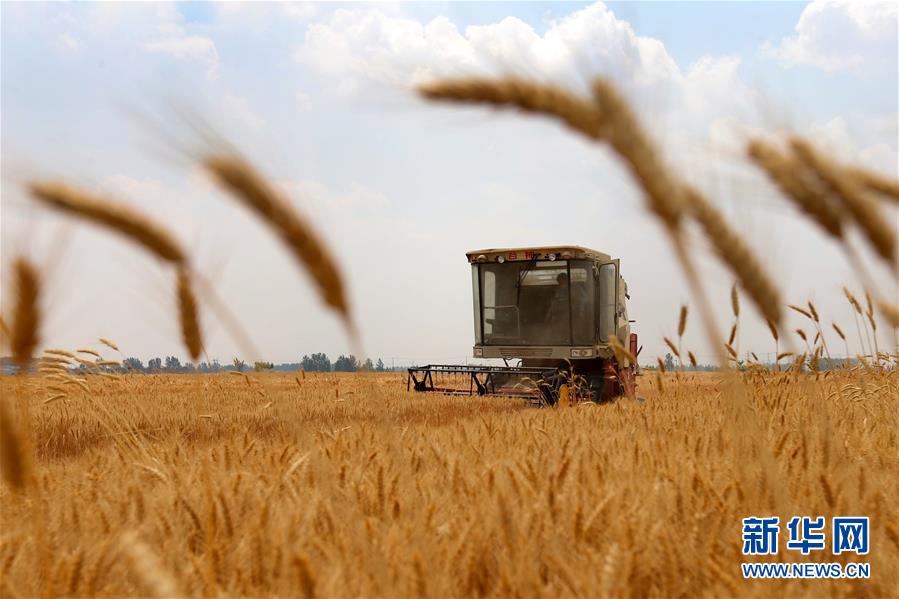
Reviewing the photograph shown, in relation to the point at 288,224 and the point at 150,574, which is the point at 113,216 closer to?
the point at 288,224

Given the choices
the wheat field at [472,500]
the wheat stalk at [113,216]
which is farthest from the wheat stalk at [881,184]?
the wheat stalk at [113,216]

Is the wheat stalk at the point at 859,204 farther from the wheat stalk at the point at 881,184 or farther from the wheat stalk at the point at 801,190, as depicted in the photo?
the wheat stalk at the point at 881,184

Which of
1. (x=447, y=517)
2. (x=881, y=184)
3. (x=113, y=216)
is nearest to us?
(x=113, y=216)

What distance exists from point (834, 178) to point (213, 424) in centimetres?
646

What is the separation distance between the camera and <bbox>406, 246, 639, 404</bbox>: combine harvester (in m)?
11.9

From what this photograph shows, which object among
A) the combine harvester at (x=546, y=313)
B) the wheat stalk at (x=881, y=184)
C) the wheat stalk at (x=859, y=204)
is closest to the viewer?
the wheat stalk at (x=859, y=204)

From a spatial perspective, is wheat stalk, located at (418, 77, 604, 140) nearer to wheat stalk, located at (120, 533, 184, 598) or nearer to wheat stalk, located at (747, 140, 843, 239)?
wheat stalk, located at (747, 140, 843, 239)

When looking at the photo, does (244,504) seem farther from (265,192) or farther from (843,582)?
(843,582)

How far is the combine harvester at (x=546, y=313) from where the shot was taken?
11.9 metres

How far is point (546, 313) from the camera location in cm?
1220

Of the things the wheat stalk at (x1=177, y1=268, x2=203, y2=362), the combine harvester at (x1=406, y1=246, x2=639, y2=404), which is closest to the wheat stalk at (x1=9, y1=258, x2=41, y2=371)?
the wheat stalk at (x1=177, y1=268, x2=203, y2=362)

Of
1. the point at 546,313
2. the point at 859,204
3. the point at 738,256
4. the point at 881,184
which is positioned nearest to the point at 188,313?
the point at 738,256

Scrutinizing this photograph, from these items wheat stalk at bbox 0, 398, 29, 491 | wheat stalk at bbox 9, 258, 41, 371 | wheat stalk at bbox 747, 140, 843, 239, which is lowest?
wheat stalk at bbox 0, 398, 29, 491

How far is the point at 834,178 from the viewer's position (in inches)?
82.0
